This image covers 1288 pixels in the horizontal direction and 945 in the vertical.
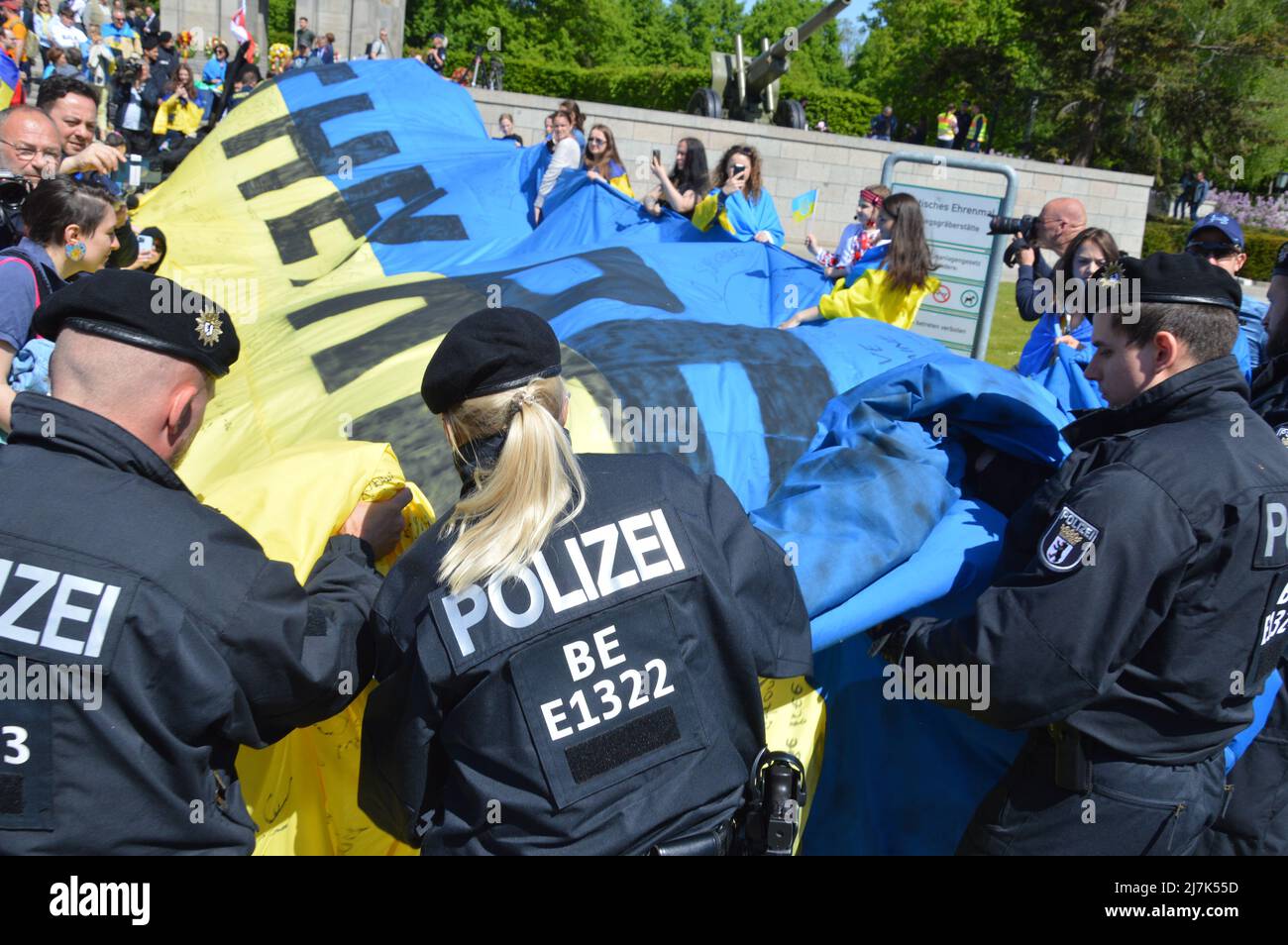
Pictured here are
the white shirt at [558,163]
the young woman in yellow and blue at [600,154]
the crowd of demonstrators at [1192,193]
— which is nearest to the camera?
the white shirt at [558,163]

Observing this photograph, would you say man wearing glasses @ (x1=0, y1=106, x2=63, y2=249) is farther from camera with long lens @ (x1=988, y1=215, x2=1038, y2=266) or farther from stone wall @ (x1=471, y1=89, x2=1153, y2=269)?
stone wall @ (x1=471, y1=89, x2=1153, y2=269)

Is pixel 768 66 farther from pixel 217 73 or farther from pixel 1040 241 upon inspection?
pixel 1040 241

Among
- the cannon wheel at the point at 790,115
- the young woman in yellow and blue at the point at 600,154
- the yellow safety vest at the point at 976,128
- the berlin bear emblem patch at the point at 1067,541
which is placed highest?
the yellow safety vest at the point at 976,128

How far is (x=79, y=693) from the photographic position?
1615 millimetres

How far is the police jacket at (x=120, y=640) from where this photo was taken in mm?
1603

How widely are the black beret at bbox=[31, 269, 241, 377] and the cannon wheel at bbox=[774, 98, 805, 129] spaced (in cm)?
1642

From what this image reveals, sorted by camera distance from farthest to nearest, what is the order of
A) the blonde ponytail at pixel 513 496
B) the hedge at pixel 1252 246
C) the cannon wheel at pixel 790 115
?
the hedge at pixel 1252 246 → the cannon wheel at pixel 790 115 → the blonde ponytail at pixel 513 496

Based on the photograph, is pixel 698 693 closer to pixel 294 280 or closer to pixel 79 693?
pixel 79 693

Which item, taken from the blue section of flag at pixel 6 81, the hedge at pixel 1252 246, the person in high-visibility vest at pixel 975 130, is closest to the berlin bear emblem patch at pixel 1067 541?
the blue section of flag at pixel 6 81

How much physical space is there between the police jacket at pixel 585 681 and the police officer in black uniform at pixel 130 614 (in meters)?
0.20

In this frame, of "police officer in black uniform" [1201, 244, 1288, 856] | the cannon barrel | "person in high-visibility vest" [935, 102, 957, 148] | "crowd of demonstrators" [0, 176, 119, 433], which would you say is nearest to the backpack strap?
"crowd of demonstrators" [0, 176, 119, 433]

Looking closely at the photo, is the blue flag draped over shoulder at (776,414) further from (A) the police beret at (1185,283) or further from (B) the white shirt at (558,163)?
(B) the white shirt at (558,163)

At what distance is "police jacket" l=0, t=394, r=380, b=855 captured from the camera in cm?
160
